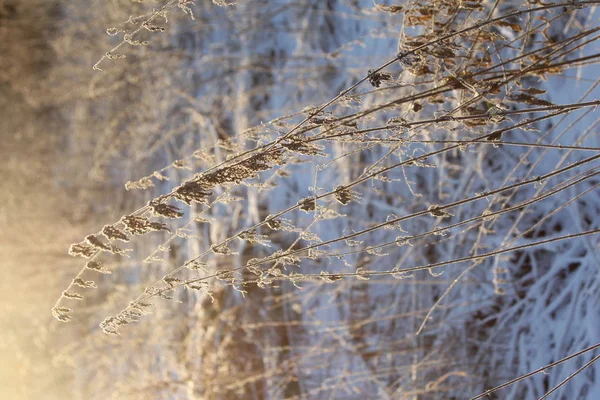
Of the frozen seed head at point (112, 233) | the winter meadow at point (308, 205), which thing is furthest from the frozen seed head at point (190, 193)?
the frozen seed head at point (112, 233)

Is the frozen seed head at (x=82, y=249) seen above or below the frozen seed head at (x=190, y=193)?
below

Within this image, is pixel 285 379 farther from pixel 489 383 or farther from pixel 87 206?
pixel 87 206

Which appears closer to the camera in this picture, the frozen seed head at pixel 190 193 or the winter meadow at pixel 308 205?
the frozen seed head at pixel 190 193

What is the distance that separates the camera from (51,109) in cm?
A: 518

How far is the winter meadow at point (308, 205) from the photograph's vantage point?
3.62 feet

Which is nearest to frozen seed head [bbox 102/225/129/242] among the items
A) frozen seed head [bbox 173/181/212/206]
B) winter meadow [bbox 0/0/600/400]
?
winter meadow [bbox 0/0/600/400]

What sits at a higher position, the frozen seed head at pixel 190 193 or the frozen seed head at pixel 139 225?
the frozen seed head at pixel 190 193

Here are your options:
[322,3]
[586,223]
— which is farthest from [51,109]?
[586,223]

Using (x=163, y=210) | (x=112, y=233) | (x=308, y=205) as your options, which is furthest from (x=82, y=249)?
(x=308, y=205)

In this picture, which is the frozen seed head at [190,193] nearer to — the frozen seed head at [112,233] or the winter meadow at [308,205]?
the winter meadow at [308,205]

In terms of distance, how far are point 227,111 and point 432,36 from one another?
2.38 m

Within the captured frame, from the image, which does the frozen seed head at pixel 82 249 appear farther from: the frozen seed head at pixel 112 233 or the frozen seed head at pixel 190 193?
the frozen seed head at pixel 190 193

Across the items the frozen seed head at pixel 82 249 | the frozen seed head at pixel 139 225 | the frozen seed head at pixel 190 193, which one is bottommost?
the frozen seed head at pixel 82 249

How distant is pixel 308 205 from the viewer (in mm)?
1097
